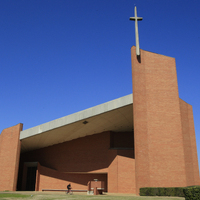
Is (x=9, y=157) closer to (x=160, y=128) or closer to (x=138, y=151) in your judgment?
(x=138, y=151)

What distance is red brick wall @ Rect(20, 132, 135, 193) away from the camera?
24.5 m

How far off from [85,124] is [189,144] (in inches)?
359

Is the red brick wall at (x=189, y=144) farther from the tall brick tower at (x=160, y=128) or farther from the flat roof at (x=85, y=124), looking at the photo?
the flat roof at (x=85, y=124)

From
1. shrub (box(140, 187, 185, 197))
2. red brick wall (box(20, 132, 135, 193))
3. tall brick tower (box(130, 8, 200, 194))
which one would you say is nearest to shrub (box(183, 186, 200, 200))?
shrub (box(140, 187, 185, 197))

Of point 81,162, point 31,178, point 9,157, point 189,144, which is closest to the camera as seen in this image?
point 189,144

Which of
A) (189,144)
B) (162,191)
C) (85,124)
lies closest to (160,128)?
(189,144)

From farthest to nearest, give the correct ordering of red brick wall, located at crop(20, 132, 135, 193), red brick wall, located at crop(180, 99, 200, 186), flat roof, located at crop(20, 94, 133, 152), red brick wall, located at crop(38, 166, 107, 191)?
1. red brick wall, located at crop(38, 166, 107, 191)
2. red brick wall, located at crop(20, 132, 135, 193)
3. flat roof, located at crop(20, 94, 133, 152)
4. red brick wall, located at crop(180, 99, 200, 186)

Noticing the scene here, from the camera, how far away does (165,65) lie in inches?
788

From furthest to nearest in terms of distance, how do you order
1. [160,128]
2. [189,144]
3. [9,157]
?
[9,157] < [189,144] < [160,128]

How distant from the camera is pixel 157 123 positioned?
60.5ft

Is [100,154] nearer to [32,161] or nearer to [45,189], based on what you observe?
[45,189]

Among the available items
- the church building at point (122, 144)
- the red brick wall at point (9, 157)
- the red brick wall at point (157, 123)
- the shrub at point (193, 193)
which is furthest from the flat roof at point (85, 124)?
the shrub at point (193, 193)

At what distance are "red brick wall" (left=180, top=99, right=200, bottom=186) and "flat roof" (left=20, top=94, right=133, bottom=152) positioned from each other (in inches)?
177

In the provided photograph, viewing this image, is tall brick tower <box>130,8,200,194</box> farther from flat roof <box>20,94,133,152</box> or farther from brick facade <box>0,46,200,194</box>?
flat roof <box>20,94,133,152</box>
